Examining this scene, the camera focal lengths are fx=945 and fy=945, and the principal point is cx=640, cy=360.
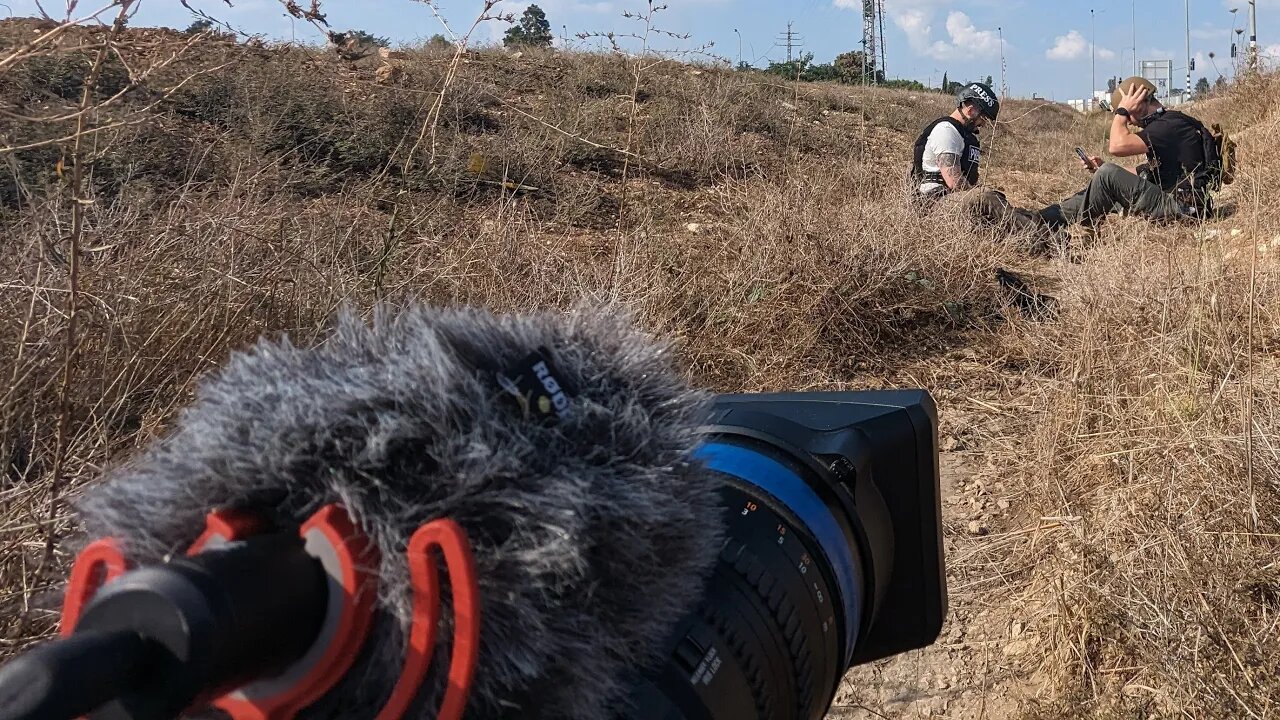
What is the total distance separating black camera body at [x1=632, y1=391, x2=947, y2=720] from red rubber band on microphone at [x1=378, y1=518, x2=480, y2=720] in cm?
23

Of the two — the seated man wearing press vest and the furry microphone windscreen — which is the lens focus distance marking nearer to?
the furry microphone windscreen

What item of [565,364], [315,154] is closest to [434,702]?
[565,364]

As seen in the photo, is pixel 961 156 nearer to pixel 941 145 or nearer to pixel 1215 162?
A: pixel 941 145

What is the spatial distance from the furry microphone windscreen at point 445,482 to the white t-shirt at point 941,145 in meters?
5.89

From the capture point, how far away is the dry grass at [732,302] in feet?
6.67

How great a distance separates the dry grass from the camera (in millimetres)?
2033

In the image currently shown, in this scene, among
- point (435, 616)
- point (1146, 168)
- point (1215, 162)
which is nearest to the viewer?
point (435, 616)

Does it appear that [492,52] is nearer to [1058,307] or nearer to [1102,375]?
[1058,307]

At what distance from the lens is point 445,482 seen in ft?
1.91

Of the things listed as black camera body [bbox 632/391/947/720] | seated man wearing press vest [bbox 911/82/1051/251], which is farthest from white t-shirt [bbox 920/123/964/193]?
black camera body [bbox 632/391/947/720]

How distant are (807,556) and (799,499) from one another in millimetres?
66

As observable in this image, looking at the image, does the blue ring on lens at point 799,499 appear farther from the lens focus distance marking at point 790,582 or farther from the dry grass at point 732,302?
the dry grass at point 732,302

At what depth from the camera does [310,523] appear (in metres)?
0.55

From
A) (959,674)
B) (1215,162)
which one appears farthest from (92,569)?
(1215,162)
